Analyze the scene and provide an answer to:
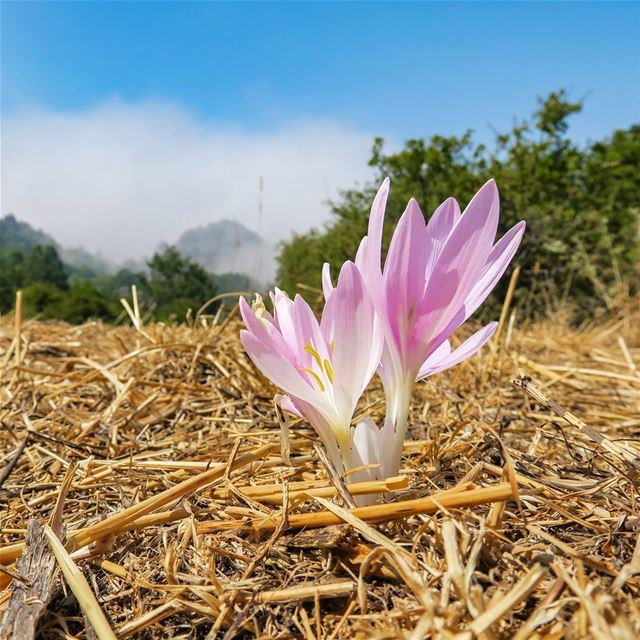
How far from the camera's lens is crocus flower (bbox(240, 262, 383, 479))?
703 millimetres

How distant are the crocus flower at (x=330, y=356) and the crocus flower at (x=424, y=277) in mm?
25

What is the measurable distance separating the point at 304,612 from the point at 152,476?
47 cm

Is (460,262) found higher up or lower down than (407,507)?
higher up

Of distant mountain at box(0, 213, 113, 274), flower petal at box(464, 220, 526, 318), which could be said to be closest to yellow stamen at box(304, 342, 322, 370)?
flower petal at box(464, 220, 526, 318)

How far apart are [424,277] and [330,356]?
0.17m

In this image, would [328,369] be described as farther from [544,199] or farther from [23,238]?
[23,238]

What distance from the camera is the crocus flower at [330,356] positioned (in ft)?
2.31

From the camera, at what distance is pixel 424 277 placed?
0.73m

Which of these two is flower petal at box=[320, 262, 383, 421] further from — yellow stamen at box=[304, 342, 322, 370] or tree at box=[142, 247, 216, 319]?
tree at box=[142, 247, 216, 319]

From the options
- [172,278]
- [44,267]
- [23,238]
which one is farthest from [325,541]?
[23,238]

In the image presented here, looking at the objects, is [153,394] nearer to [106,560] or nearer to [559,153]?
[106,560]

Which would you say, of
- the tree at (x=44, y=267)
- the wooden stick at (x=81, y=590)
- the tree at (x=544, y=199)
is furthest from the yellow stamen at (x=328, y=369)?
the tree at (x=44, y=267)

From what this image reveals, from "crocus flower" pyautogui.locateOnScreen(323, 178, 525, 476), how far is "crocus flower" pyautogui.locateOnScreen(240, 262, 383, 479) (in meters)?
0.03

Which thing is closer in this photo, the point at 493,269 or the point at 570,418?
the point at 493,269
